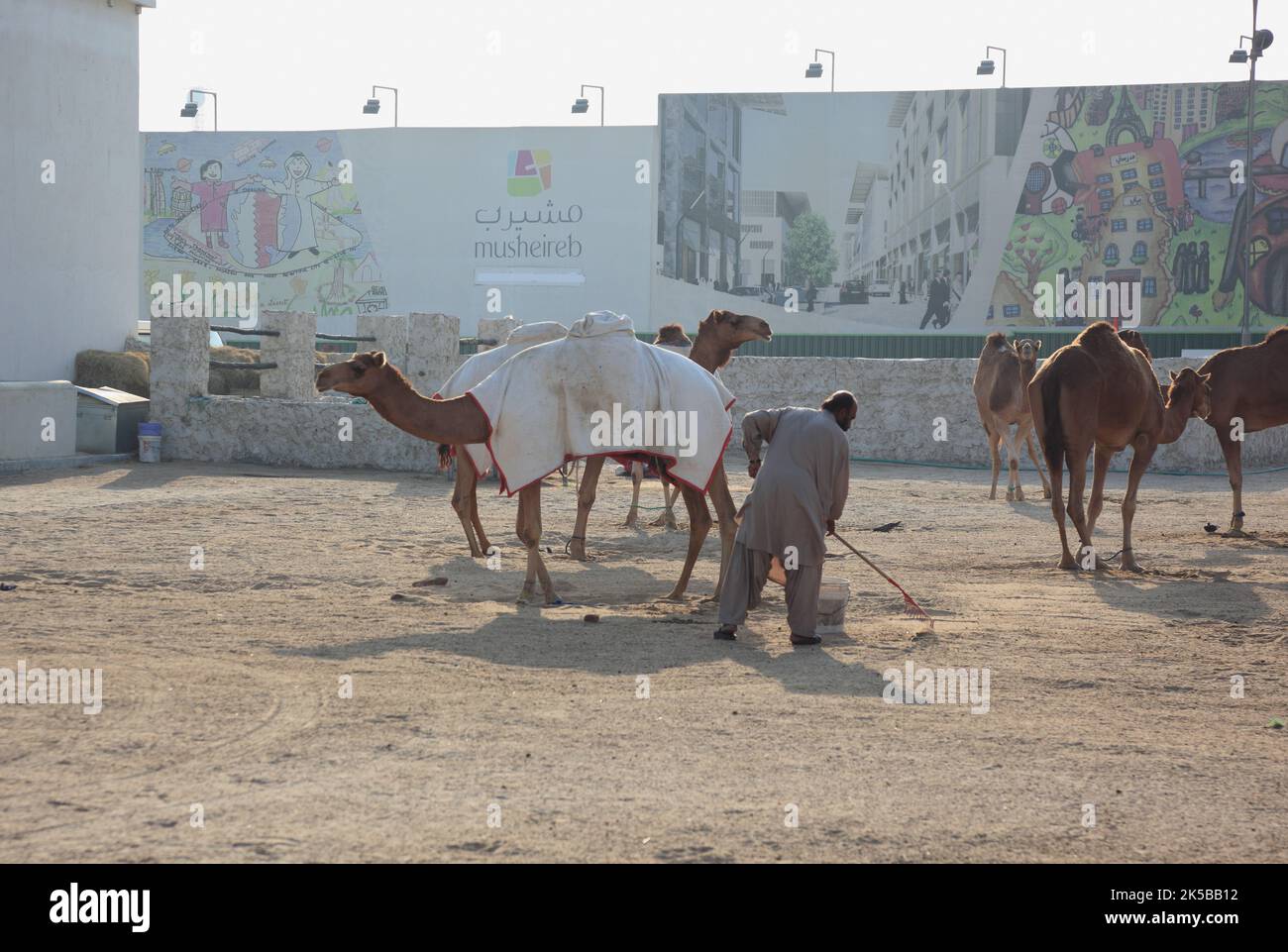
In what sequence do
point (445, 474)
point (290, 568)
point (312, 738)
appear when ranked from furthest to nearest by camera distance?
point (445, 474) → point (290, 568) → point (312, 738)

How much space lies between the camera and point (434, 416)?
30.7 feet

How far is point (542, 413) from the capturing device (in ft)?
30.8

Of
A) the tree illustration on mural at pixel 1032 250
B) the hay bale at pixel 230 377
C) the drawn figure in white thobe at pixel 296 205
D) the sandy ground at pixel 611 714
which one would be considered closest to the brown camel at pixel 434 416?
the sandy ground at pixel 611 714

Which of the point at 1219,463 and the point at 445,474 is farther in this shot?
the point at 1219,463

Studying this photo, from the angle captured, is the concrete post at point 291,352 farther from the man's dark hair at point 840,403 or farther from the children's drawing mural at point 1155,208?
the children's drawing mural at point 1155,208

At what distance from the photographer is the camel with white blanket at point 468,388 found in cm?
1172

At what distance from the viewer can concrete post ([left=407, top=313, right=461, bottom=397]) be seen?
1980 centimetres

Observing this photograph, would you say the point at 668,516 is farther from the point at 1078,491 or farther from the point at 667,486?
the point at 1078,491

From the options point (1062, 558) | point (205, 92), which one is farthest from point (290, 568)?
point (205, 92)

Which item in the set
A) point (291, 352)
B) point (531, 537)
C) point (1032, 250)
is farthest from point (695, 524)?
point (1032, 250)

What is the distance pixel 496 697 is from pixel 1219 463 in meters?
17.1

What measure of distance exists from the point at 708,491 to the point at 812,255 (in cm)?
3548

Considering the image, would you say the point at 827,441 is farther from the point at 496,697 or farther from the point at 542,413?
the point at 496,697

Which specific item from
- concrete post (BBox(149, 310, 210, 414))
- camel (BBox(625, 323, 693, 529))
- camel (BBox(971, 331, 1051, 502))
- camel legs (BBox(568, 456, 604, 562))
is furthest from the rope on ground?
camel legs (BBox(568, 456, 604, 562))
